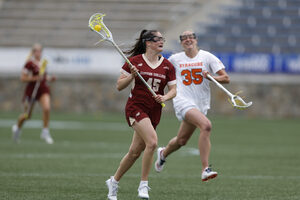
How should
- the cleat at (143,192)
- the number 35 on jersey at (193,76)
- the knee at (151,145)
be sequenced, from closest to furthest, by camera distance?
the cleat at (143,192) < the knee at (151,145) < the number 35 on jersey at (193,76)

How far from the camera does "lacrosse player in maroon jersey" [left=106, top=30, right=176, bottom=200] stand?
8.26m

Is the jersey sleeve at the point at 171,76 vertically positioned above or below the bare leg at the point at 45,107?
above

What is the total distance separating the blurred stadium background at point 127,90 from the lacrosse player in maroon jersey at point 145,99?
311 centimetres

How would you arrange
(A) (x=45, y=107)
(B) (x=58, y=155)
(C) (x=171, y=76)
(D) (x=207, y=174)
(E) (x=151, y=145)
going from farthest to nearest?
(A) (x=45, y=107), (B) (x=58, y=155), (D) (x=207, y=174), (C) (x=171, y=76), (E) (x=151, y=145)

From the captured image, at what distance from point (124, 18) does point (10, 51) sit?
5808 mm

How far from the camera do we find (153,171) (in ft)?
39.3

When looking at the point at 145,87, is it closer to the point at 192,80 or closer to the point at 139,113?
the point at 139,113

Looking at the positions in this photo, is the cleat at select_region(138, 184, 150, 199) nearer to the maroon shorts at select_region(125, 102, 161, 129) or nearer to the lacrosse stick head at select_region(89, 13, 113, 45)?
the maroon shorts at select_region(125, 102, 161, 129)

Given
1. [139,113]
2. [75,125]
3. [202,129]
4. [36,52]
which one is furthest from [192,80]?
[75,125]

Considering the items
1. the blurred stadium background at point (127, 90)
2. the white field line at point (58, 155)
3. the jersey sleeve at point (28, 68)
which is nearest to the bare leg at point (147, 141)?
the blurred stadium background at point (127, 90)

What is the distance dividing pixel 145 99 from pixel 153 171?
3.70 metres

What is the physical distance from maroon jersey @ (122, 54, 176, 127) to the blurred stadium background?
320cm

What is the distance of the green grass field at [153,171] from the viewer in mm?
9023

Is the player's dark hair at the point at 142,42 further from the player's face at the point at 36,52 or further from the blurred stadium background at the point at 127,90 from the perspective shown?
the player's face at the point at 36,52
